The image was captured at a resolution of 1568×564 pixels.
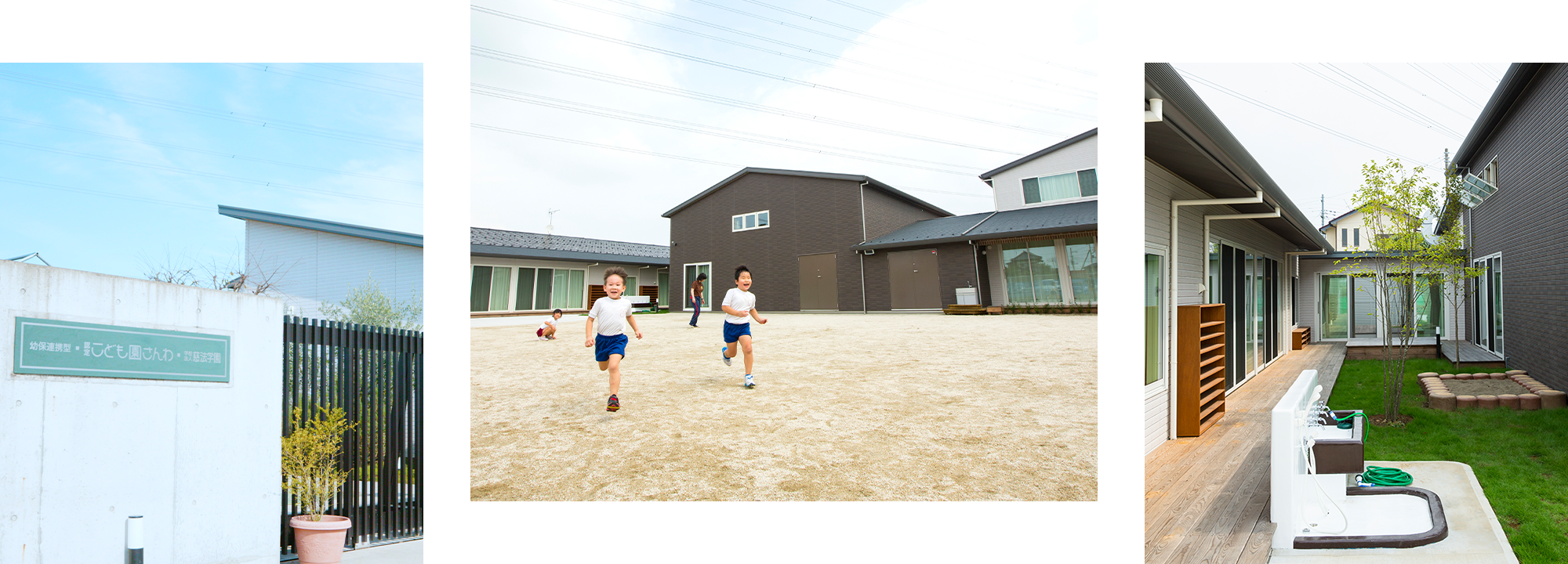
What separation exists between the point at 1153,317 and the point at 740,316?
9.02 ft

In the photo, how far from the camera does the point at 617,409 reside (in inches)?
188

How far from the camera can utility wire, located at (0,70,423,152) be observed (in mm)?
6301

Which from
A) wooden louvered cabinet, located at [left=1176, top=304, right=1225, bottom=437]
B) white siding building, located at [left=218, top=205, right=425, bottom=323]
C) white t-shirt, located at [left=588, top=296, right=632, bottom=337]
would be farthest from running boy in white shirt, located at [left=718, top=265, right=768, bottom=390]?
white siding building, located at [left=218, top=205, right=425, bottom=323]

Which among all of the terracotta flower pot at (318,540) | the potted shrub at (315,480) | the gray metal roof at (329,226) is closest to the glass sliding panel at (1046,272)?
the gray metal roof at (329,226)

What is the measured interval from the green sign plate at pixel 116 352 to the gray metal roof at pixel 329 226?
519 cm

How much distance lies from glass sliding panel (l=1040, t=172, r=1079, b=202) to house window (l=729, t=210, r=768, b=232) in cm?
556

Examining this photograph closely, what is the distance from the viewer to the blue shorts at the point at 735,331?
5.07 metres

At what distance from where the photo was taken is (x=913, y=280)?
9031 millimetres

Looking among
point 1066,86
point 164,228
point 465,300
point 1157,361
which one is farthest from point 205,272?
point 1066,86

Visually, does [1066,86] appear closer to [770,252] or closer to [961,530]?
[770,252]

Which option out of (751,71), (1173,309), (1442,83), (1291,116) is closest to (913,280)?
(751,71)

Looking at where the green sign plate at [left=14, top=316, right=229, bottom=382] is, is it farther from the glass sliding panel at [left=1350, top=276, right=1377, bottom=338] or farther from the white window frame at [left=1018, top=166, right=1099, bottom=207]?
the glass sliding panel at [left=1350, top=276, right=1377, bottom=338]

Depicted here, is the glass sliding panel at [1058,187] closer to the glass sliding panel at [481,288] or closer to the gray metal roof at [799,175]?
the gray metal roof at [799,175]

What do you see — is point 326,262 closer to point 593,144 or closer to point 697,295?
point 593,144
